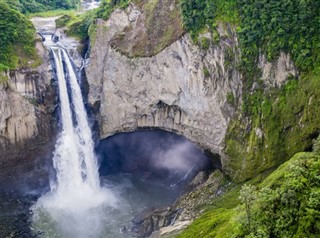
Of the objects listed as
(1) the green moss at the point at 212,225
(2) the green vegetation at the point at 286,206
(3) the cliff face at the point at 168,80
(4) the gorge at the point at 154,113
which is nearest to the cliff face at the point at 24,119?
(4) the gorge at the point at 154,113

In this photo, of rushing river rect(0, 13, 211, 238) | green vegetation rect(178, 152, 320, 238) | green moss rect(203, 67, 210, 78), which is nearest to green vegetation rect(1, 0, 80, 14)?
rushing river rect(0, 13, 211, 238)

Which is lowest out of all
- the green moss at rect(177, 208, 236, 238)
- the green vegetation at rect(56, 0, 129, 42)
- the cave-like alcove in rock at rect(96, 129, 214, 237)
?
the green moss at rect(177, 208, 236, 238)

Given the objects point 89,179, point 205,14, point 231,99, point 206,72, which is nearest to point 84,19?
point 205,14

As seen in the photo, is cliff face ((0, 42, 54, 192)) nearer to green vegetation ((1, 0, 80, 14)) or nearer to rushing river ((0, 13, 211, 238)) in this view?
rushing river ((0, 13, 211, 238))

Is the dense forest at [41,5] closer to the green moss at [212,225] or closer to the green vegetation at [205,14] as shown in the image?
the green vegetation at [205,14]

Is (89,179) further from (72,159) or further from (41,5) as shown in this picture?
(41,5)

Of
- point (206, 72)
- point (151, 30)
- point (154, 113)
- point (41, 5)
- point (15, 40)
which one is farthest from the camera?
point (41, 5)

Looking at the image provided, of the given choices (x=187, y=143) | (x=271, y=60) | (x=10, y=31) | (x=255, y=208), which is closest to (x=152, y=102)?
(x=187, y=143)
